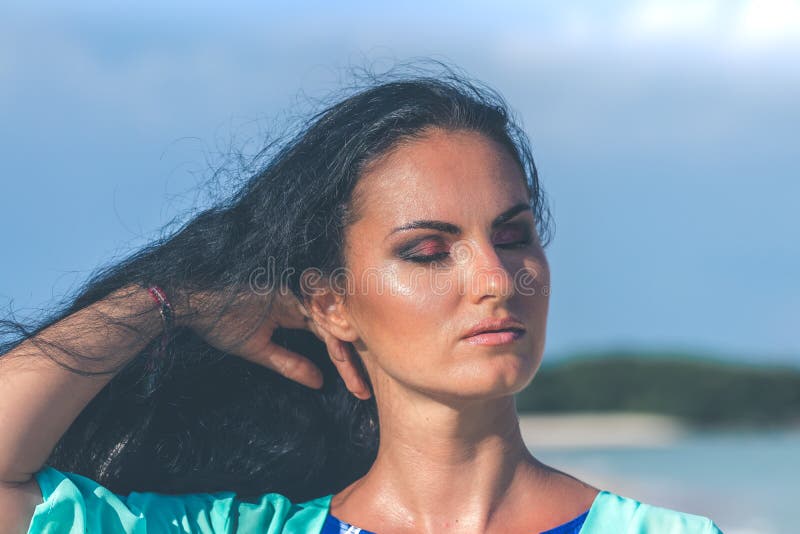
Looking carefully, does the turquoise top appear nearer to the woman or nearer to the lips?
the woman

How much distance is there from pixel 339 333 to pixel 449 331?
462mm

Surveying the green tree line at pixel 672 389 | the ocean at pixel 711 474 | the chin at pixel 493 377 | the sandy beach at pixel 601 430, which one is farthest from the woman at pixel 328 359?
the green tree line at pixel 672 389

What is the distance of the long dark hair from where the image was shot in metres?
2.92

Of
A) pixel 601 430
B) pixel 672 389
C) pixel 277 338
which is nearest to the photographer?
pixel 277 338

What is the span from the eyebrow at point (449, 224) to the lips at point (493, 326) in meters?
0.24

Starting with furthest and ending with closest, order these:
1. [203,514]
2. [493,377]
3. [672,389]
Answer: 1. [672,389]
2. [203,514]
3. [493,377]

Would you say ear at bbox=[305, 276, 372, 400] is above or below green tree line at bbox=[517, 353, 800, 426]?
below

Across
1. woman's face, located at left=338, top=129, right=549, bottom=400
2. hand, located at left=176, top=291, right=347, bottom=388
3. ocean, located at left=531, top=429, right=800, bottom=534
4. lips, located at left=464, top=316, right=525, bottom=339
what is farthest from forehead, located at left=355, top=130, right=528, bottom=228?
ocean, located at left=531, top=429, right=800, bottom=534

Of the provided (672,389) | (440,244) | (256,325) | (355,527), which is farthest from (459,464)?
(672,389)

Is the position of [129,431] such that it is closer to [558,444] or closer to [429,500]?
[429,500]

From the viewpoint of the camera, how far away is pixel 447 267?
265 cm

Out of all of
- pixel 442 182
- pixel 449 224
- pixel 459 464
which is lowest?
pixel 459 464

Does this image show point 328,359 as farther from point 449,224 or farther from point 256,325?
point 449,224

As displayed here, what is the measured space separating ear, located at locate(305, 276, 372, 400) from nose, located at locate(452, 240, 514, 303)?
419 mm
